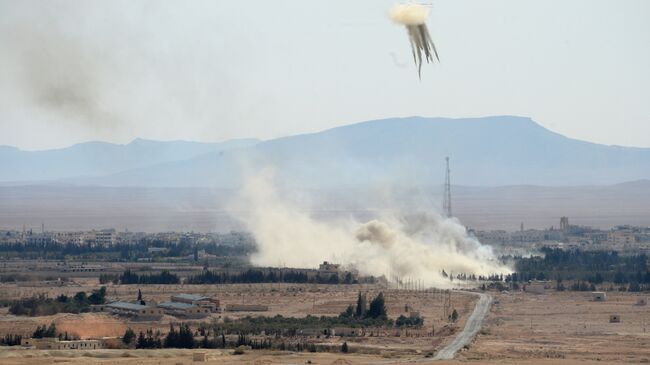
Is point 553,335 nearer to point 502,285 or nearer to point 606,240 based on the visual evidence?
point 502,285

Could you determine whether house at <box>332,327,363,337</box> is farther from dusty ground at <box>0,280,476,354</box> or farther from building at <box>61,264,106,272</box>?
building at <box>61,264,106,272</box>

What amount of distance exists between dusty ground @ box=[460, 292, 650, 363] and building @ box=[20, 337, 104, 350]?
1623 cm

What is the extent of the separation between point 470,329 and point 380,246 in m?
50.4

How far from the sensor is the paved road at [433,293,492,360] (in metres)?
62.9

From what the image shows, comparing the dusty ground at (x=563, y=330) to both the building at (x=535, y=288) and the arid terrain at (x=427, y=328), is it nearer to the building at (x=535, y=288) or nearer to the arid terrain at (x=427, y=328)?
the arid terrain at (x=427, y=328)

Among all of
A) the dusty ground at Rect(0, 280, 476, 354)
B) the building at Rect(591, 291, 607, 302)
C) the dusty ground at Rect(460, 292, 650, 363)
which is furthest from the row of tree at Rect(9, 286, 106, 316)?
the building at Rect(591, 291, 607, 302)

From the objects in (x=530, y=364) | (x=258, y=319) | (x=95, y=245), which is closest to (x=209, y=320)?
(x=258, y=319)

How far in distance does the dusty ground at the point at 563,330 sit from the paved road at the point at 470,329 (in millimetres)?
540

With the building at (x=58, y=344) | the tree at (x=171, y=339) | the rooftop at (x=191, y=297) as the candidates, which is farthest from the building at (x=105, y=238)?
the tree at (x=171, y=339)

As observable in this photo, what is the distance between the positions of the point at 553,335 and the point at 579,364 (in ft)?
41.4

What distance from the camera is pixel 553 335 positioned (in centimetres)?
7231

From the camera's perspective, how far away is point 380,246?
124 metres

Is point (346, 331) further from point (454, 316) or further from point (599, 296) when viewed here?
point (599, 296)

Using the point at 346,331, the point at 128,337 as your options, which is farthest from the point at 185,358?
the point at 346,331
